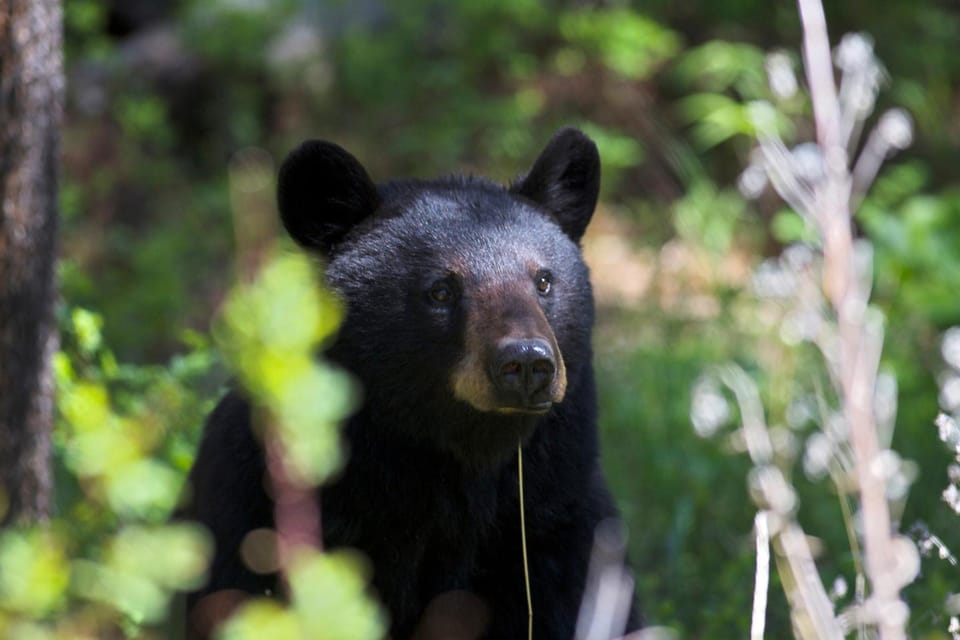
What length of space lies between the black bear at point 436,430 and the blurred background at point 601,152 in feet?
6.01

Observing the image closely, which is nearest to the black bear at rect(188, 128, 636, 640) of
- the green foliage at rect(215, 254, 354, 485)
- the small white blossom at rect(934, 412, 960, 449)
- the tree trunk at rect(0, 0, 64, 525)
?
the tree trunk at rect(0, 0, 64, 525)

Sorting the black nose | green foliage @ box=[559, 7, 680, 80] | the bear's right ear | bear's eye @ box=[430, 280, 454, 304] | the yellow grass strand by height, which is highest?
green foliage @ box=[559, 7, 680, 80]

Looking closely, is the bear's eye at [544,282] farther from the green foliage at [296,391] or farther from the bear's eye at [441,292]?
the green foliage at [296,391]

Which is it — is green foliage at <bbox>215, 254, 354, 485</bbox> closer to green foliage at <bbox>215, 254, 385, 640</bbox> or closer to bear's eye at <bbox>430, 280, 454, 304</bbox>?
green foliage at <bbox>215, 254, 385, 640</bbox>

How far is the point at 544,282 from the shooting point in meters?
3.84

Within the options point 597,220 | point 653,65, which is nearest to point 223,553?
point 597,220

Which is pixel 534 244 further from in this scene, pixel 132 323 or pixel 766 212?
pixel 766 212

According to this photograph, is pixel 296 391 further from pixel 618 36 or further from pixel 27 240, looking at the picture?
pixel 618 36

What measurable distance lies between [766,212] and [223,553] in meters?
7.43

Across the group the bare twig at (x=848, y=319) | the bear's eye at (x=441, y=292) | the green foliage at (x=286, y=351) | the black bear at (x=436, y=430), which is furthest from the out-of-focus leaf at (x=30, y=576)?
the bear's eye at (x=441, y=292)

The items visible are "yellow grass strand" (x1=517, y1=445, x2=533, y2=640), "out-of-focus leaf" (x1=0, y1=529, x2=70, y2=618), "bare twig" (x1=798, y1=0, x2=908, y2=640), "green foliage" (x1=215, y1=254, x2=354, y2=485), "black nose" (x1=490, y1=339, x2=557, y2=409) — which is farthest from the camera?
"yellow grass strand" (x1=517, y1=445, x2=533, y2=640)

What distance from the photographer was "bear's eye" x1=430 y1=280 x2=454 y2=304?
3.75 m

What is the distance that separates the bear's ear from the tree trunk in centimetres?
155

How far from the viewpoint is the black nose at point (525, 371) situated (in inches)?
131
